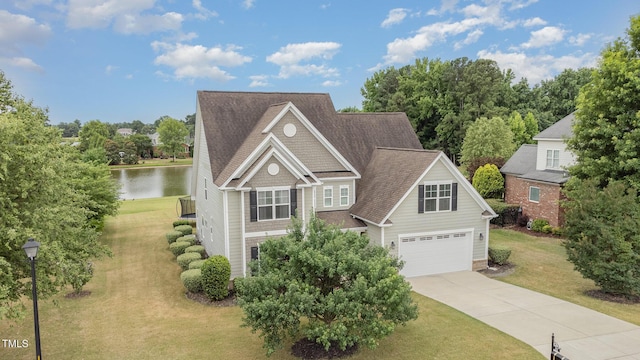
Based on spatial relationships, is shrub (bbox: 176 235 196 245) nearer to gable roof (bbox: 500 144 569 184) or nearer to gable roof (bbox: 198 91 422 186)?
gable roof (bbox: 198 91 422 186)

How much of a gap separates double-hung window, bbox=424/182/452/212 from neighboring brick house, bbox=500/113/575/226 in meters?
11.2

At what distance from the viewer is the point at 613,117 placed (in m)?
20.9

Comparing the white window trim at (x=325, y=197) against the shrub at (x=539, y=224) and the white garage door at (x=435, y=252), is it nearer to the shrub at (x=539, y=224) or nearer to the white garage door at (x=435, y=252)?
the white garage door at (x=435, y=252)

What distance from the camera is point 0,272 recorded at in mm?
10273

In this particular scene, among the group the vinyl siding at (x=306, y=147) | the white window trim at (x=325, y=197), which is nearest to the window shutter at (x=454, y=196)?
the vinyl siding at (x=306, y=147)

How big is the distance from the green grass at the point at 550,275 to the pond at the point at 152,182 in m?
38.4

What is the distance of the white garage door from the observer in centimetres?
1970

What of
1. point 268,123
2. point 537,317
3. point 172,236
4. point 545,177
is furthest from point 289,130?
point 545,177

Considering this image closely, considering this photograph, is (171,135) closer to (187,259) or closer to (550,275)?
(187,259)

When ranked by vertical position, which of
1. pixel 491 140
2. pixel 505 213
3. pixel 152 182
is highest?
pixel 491 140

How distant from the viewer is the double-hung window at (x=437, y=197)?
19672 millimetres

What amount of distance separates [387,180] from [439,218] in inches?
120

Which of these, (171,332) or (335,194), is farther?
(335,194)

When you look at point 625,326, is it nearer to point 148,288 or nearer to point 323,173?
point 323,173
